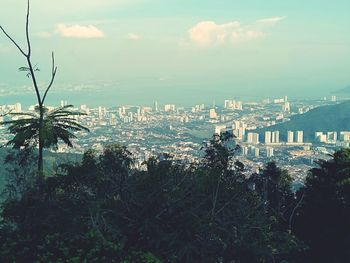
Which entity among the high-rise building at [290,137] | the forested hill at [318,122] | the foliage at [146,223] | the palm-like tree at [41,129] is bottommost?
the high-rise building at [290,137]

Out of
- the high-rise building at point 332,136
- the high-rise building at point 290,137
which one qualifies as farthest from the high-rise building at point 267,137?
the high-rise building at point 332,136

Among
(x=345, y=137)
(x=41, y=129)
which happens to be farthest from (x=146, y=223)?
(x=345, y=137)

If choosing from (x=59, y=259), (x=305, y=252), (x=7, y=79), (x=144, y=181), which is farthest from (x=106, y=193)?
(x=7, y=79)

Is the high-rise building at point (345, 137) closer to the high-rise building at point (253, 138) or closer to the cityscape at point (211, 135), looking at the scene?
the cityscape at point (211, 135)

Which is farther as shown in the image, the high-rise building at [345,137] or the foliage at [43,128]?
the high-rise building at [345,137]

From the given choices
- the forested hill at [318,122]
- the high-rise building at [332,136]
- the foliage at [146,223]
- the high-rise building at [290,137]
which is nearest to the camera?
the foliage at [146,223]

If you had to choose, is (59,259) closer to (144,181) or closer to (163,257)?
(163,257)
